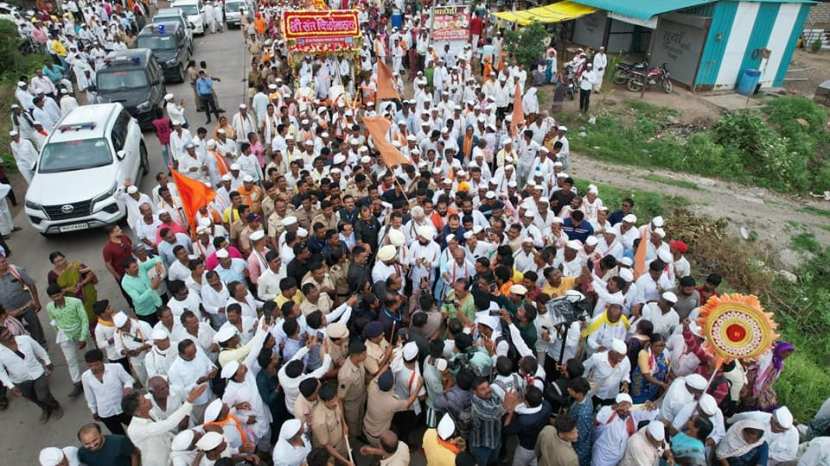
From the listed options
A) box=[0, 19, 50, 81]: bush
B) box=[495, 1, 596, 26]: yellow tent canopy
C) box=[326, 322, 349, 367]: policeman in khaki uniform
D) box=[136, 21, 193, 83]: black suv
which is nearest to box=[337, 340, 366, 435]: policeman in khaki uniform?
box=[326, 322, 349, 367]: policeman in khaki uniform

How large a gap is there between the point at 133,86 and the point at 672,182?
13386mm

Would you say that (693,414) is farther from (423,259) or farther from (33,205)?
(33,205)

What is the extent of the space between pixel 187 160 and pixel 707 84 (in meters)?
15.5

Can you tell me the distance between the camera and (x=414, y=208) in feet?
22.5

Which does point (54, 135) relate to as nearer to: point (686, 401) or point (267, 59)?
point (267, 59)

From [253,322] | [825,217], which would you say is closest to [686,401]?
[253,322]

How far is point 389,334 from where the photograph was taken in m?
5.33

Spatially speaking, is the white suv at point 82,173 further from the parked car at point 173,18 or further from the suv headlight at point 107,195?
the parked car at point 173,18

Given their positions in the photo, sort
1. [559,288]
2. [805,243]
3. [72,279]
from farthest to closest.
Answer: [805,243] → [72,279] → [559,288]

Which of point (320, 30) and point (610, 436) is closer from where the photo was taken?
point (610, 436)

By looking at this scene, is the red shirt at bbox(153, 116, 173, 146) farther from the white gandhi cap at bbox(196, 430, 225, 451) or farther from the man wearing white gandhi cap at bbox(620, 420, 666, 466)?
the man wearing white gandhi cap at bbox(620, 420, 666, 466)

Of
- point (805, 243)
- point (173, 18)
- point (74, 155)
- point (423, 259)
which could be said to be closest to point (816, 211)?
point (805, 243)

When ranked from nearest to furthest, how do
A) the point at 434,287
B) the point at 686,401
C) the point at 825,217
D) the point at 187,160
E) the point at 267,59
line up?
1. the point at 686,401
2. the point at 434,287
3. the point at 187,160
4. the point at 825,217
5. the point at 267,59

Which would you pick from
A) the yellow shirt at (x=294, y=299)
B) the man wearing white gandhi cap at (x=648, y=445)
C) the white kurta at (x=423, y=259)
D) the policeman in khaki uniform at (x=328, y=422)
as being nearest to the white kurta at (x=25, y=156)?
the yellow shirt at (x=294, y=299)
